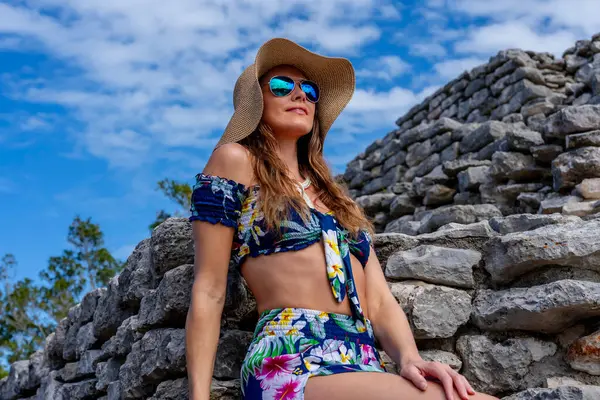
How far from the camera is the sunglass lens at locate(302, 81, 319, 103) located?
2.92 m

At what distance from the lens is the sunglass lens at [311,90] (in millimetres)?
2920

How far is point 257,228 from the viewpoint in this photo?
2441mm

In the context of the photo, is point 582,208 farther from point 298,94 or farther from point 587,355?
point 298,94

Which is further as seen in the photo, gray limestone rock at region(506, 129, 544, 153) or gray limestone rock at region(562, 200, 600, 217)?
gray limestone rock at region(506, 129, 544, 153)

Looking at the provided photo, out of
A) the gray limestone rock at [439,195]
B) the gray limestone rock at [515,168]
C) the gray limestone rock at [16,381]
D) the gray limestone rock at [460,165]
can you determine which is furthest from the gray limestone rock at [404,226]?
the gray limestone rock at [16,381]

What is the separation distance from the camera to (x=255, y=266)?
243cm

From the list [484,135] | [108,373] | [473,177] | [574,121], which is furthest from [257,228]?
[484,135]

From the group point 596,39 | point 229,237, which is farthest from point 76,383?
point 596,39

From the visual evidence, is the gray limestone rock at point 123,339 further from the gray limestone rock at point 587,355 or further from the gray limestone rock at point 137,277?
the gray limestone rock at point 587,355

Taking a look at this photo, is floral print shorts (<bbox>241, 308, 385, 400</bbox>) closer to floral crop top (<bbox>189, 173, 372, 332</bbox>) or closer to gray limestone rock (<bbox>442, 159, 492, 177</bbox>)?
floral crop top (<bbox>189, 173, 372, 332</bbox>)

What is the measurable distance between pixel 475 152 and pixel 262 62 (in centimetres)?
423

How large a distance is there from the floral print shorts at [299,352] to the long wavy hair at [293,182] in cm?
38

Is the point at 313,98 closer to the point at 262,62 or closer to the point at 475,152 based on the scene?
the point at 262,62

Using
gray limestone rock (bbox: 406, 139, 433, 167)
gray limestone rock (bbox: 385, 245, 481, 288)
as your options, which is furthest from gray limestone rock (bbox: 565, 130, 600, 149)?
gray limestone rock (bbox: 406, 139, 433, 167)
